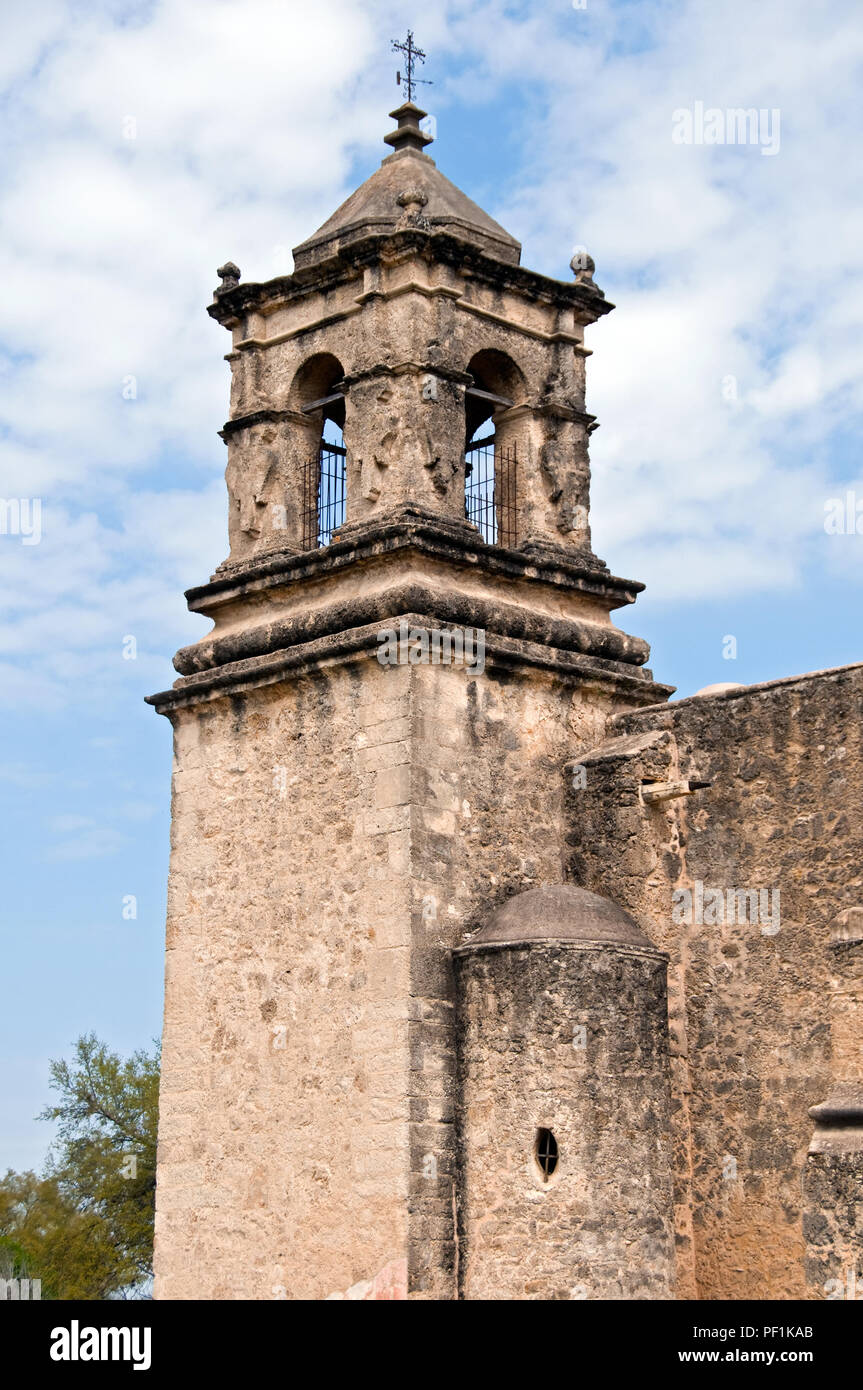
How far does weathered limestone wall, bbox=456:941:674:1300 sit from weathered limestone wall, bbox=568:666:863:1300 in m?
0.46

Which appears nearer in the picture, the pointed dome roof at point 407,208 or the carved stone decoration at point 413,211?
the carved stone decoration at point 413,211

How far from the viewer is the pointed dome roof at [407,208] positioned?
14242 millimetres

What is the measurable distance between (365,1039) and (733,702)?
3012 mm

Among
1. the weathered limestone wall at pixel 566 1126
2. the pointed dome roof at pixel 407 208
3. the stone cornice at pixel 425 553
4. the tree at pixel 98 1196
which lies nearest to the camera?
the weathered limestone wall at pixel 566 1126

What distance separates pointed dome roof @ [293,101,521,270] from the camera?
14242mm

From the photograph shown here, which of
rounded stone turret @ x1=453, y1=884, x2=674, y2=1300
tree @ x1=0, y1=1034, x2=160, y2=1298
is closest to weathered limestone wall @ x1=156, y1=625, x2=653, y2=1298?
rounded stone turret @ x1=453, y1=884, x2=674, y2=1300

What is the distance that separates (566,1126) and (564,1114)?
66mm

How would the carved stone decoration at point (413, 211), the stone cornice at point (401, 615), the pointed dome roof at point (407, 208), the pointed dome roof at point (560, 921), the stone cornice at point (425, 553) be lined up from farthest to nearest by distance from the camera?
the pointed dome roof at point (407, 208) < the carved stone decoration at point (413, 211) < the stone cornice at point (425, 553) < the stone cornice at point (401, 615) < the pointed dome roof at point (560, 921)

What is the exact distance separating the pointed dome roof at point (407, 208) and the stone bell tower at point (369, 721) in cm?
3

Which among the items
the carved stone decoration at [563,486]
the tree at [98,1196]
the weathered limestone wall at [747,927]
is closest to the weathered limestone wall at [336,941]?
the weathered limestone wall at [747,927]

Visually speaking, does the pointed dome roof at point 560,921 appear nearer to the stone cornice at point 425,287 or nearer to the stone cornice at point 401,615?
the stone cornice at point 401,615

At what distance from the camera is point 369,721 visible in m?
12.9
